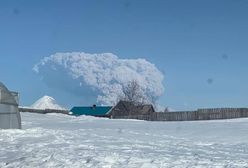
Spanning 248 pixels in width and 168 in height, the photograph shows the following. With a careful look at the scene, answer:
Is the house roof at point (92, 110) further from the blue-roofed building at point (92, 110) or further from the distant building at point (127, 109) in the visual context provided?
the distant building at point (127, 109)

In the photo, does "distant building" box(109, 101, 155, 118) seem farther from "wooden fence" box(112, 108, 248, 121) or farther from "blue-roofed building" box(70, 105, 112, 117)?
"wooden fence" box(112, 108, 248, 121)

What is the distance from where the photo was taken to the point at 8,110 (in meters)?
23.6

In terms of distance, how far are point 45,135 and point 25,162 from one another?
8.75m

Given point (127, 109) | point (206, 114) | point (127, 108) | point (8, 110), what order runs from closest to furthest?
1. point (8, 110)
2. point (206, 114)
3. point (127, 109)
4. point (127, 108)

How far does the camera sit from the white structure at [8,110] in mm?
23145

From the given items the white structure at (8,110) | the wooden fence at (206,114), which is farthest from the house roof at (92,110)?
the white structure at (8,110)

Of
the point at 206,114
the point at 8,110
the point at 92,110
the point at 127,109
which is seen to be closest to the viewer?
the point at 8,110

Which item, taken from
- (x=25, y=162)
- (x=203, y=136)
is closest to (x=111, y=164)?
(x=25, y=162)

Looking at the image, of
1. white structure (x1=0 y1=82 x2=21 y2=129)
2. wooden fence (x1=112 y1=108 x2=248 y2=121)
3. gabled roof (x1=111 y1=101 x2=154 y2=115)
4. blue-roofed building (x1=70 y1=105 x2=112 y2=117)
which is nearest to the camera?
white structure (x1=0 y1=82 x2=21 y2=129)

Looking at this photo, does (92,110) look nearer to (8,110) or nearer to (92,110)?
(92,110)

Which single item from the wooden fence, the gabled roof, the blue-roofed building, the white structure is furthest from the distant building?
the white structure

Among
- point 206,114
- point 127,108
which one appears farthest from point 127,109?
point 206,114

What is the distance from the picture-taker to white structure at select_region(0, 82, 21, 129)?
75.9 ft

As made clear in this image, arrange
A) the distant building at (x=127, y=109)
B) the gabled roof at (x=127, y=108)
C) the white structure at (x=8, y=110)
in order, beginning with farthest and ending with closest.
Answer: the gabled roof at (x=127, y=108) < the distant building at (x=127, y=109) < the white structure at (x=8, y=110)
